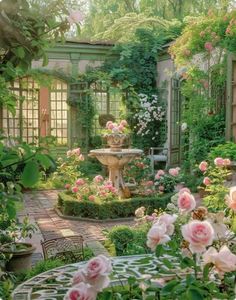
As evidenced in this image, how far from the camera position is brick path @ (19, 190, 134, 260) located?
662cm

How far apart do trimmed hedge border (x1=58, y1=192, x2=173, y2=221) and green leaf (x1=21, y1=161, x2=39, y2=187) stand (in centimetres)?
666

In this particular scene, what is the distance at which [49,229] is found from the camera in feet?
23.4

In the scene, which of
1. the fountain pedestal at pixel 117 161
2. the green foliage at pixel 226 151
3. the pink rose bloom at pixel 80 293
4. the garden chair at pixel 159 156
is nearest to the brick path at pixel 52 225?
the fountain pedestal at pixel 117 161

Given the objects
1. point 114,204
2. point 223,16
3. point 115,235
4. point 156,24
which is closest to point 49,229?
point 114,204

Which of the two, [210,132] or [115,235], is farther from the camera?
[210,132]

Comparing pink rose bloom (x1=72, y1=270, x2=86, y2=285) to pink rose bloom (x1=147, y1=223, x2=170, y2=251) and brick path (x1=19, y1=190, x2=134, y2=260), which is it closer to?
pink rose bloom (x1=147, y1=223, x2=170, y2=251)

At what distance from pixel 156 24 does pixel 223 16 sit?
6582 mm

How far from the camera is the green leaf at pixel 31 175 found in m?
1.26

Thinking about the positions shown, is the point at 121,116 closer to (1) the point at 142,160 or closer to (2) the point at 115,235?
(1) the point at 142,160

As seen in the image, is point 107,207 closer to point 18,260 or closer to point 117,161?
point 117,161

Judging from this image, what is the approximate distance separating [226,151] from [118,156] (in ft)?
5.78

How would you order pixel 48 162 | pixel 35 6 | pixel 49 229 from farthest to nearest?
pixel 49 229
pixel 35 6
pixel 48 162

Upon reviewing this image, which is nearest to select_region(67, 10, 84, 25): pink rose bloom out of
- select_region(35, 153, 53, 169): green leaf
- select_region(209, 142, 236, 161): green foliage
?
select_region(35, 153, 53, 169): green leaf

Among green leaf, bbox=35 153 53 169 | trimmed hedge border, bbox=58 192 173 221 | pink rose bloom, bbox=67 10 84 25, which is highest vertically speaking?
pink rose bloom, bbox=67 10 84 25
